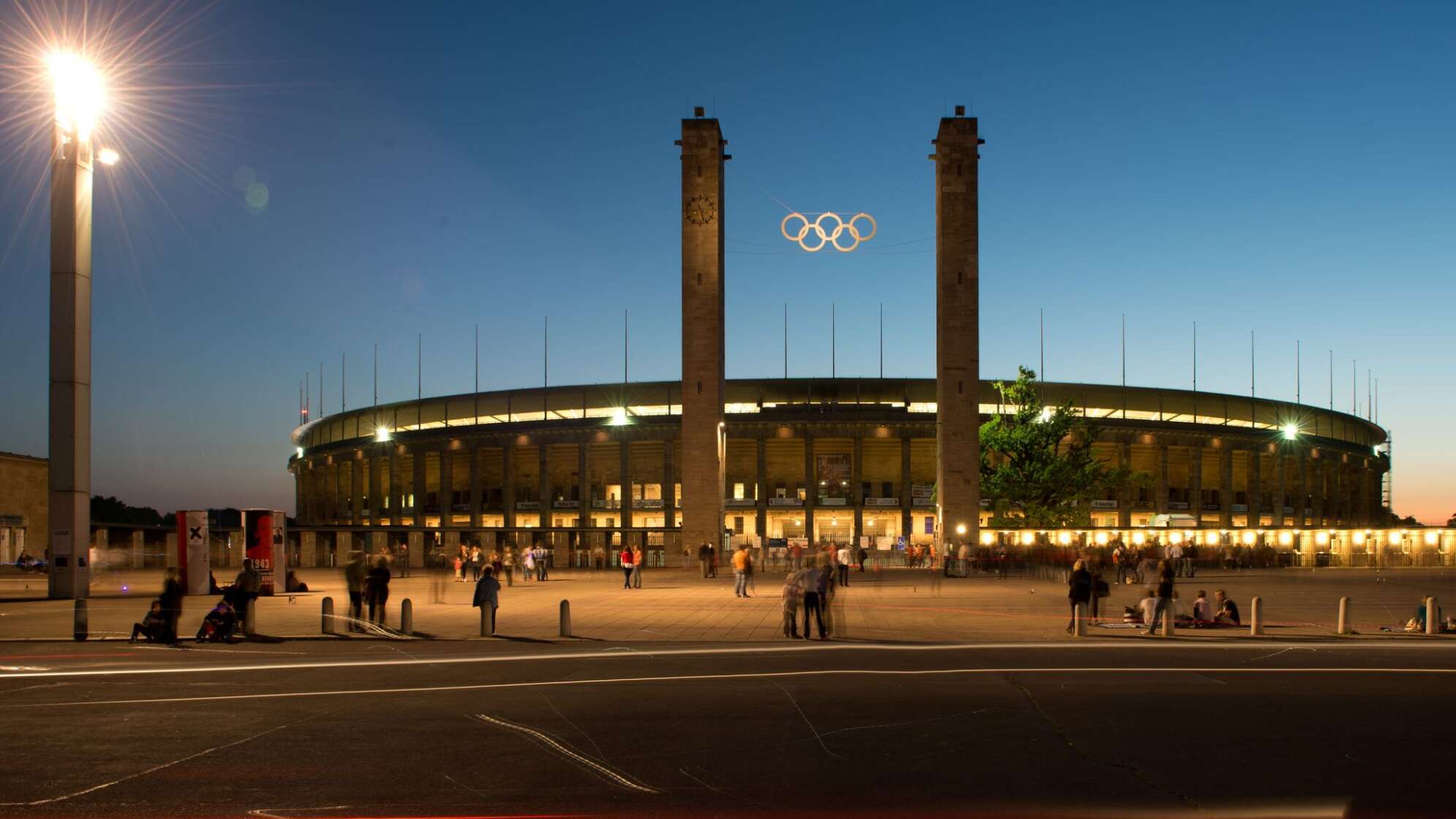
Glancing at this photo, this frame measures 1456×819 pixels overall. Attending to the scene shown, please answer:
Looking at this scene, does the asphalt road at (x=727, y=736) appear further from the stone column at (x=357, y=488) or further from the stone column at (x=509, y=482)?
the stone column at (x=357, y=488)

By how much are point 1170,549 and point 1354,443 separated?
79.1m

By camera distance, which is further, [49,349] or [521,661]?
[49,349]

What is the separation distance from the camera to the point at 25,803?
911cm

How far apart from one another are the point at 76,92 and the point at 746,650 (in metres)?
26.2

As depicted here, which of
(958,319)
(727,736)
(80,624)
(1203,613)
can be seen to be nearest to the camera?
Answer: (727,736)

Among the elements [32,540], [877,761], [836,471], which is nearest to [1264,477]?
[836,471]

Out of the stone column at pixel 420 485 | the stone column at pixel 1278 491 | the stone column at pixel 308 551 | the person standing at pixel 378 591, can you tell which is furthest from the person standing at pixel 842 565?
the stone column at pixel 1278 491

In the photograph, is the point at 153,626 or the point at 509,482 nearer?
the point at 153,626

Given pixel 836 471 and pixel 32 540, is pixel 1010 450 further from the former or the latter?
pixel 32 540

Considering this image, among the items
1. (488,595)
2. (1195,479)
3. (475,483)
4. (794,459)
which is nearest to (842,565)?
(488,595)

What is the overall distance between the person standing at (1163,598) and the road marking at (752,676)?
5927 millimetres

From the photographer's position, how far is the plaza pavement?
79.8ft

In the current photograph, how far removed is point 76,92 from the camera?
3262 cm

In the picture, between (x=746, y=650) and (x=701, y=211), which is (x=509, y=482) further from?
(x=746, y=650)
